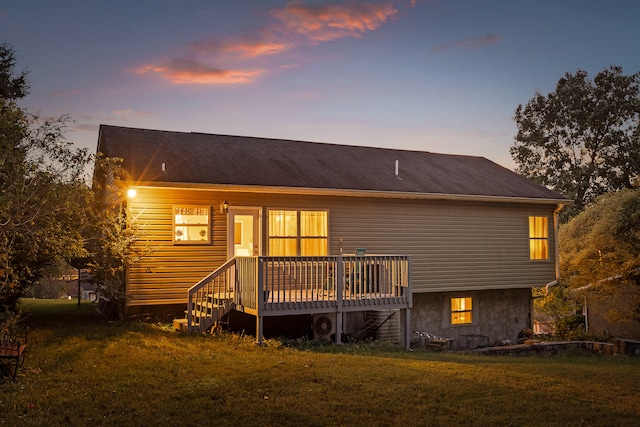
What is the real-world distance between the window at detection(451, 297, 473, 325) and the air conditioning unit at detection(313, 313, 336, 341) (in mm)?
5667

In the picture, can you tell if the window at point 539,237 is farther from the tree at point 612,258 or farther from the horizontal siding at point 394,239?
the tree at point 612,258

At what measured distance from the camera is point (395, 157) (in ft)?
69.6

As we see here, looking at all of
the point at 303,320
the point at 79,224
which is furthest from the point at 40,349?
the point at 303,320

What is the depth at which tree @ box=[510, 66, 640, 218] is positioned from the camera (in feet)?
109

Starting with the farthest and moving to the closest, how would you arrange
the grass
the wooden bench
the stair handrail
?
the stair handrail
the wooden bench
the grass

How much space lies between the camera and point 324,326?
15125mm

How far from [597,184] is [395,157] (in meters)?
17.9

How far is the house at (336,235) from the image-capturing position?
14.2 m

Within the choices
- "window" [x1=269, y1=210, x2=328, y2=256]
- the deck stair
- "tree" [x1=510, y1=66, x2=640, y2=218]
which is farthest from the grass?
"tree" [x1=510, y1=66, x2=640, y2=218]

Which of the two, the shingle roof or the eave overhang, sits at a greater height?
the shingle roof

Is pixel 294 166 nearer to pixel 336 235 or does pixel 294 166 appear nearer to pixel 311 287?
pixel 336 235

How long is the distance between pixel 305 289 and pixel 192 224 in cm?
337

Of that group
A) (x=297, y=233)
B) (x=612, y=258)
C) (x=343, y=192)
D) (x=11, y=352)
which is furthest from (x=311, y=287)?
(x=612, y=258)

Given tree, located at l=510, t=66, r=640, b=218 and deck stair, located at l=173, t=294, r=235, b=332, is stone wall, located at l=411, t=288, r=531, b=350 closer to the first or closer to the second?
deck stair, located at l=173, t=294, r=235, b=332
